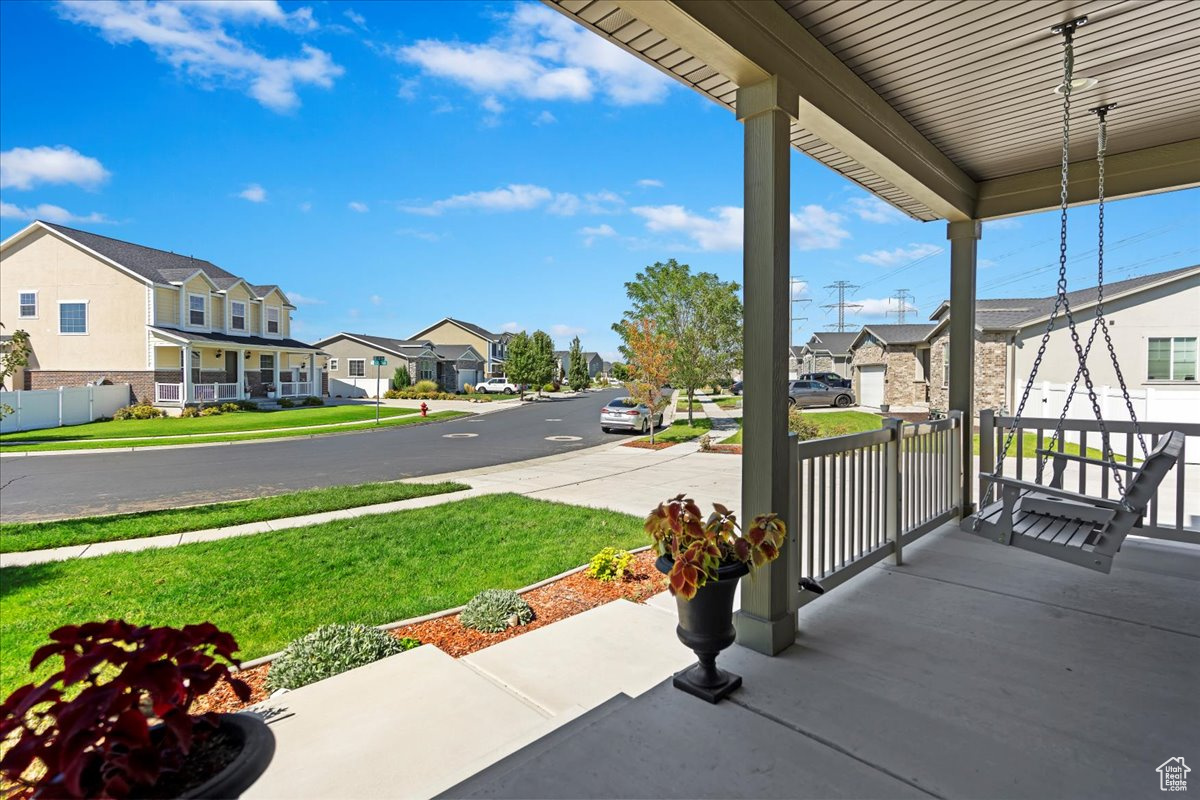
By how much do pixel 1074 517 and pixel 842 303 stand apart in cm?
6191

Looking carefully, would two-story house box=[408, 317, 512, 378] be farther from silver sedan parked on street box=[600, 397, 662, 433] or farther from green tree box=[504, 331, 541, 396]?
silver sedan parked on street box=[600, 397, 662, 433]

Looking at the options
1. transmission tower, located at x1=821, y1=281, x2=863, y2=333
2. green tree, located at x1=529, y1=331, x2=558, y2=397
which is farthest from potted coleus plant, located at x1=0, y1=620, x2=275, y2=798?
transmission tower, located at x1=821, y1=281, x2=863, y2=333

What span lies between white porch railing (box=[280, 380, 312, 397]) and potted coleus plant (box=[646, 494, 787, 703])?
3032cm


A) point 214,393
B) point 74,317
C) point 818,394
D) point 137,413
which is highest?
point 74,317

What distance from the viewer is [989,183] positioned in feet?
16.4

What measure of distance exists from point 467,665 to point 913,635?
2.22 meters

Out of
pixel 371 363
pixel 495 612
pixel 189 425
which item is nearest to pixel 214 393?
pixel 189 425

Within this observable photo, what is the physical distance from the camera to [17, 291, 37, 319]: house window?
22.3m

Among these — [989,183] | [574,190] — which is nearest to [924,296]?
[574,190]

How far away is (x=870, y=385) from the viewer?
2772 centimetres

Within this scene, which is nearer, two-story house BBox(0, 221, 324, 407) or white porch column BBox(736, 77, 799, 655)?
white porch column BBox(736, 77, 799, 655)

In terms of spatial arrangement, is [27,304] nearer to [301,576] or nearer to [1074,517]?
[301,576]

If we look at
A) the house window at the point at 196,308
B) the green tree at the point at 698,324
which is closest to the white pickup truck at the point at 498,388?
the house window at the point at 196,308

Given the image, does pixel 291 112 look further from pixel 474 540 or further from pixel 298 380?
pixel 474 540
